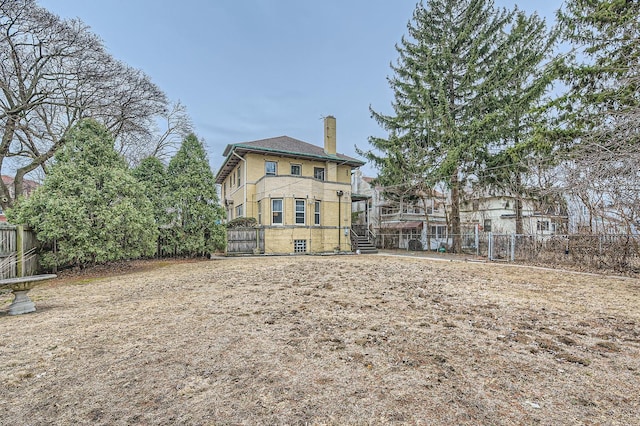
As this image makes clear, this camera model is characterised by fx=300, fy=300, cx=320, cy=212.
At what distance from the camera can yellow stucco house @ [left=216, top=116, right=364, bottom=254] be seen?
18422 mm

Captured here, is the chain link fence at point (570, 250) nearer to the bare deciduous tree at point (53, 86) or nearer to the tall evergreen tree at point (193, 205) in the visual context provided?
the tall evergreen tree at point (193, 205)

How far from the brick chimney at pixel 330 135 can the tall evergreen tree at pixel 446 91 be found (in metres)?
3.20

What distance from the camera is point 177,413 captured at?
7.55ft

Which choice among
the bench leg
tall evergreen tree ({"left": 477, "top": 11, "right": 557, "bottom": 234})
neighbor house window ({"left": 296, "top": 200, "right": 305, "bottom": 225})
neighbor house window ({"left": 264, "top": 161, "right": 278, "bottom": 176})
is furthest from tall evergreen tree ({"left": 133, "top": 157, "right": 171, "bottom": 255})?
tall evergreen tree ({"left": 477, "top": 11, "right": 557, "bottom": 234})

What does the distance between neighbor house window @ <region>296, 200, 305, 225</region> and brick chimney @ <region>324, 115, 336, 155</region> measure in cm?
565

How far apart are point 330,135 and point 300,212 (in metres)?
7.13

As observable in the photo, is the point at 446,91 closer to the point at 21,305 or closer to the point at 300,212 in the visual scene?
the point at 300,212

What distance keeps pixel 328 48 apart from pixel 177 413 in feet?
96.5

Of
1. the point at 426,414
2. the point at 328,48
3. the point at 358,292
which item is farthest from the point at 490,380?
the point at 328,48

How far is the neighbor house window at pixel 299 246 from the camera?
18672mm

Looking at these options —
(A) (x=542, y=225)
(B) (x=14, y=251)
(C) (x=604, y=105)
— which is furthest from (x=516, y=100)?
(B) (x=14, y=251)

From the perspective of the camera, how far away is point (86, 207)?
994 centimetres

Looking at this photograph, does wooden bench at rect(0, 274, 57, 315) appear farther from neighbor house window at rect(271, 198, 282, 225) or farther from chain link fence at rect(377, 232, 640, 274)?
chain link fence at rect(377, 232, 640, 274)

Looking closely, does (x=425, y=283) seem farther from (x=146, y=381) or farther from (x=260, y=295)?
(x=146, y=381)
